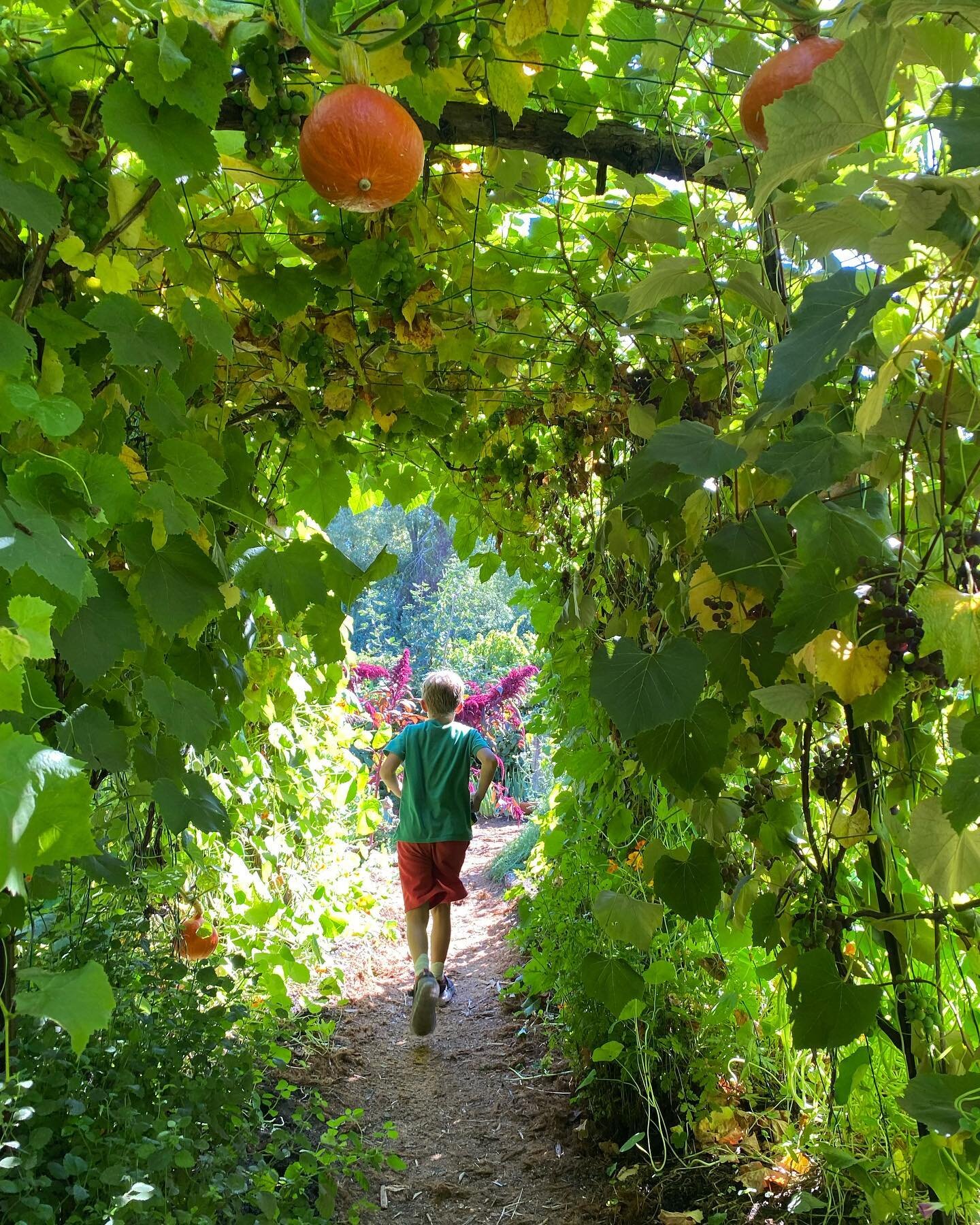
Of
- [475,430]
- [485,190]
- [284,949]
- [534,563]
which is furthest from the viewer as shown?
[534,563]

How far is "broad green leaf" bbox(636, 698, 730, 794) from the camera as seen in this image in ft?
4.01

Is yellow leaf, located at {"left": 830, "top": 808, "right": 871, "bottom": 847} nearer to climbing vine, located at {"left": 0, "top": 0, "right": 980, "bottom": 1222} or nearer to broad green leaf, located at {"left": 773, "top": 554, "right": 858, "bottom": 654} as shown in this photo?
climbing vine, located at {"left": 0, "top": 0, "right": 980, "bottom": 1222}

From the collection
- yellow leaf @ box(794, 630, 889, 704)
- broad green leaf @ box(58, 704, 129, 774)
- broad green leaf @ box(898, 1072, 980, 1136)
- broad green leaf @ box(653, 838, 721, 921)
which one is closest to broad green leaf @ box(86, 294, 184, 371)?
broad green leaf @ box(58, 704, 129, 774)

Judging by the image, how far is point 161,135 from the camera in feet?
2.90

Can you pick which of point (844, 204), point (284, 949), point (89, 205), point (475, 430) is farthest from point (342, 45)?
point (284, 949)

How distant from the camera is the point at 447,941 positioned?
12.7ft

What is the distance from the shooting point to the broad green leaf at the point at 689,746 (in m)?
1.22

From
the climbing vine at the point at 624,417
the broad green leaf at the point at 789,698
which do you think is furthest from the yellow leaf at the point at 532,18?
the broad green leaf at the point at 789,698

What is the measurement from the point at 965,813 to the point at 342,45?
0.98 metres

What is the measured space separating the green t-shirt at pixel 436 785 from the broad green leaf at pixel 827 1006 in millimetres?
2792

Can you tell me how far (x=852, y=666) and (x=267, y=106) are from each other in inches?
39.4

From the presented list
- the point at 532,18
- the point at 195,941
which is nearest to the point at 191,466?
the point at 532,18

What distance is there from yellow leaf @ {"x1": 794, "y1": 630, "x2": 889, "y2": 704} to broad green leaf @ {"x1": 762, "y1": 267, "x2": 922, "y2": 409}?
42 cm

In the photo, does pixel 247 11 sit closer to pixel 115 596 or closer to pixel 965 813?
pixel 115 596
